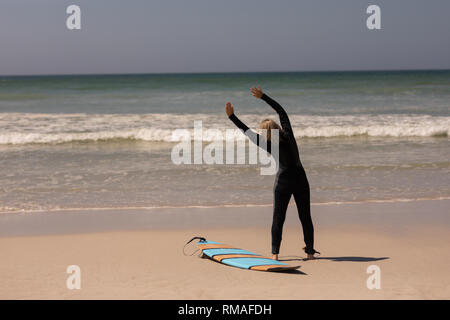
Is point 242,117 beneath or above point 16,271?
above

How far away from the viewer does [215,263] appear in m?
5.09

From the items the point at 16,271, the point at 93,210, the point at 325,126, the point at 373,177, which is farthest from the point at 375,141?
the point at 16,271

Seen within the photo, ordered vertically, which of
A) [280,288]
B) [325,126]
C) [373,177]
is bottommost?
[280,288]

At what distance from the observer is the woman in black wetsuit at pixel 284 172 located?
4.76 m

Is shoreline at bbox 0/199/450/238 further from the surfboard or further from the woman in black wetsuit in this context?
the woman in black wetsuit

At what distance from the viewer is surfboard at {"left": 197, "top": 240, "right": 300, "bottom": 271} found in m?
4.78

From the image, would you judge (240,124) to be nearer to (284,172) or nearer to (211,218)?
(284,172)

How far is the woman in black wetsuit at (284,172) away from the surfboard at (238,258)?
0.27 m

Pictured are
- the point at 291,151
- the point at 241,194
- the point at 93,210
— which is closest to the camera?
the point at 291,151

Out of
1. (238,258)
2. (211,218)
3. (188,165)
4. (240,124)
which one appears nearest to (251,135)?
(240,124)

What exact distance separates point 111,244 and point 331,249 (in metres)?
2.54

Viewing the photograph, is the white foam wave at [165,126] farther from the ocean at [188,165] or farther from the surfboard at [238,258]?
the surfboard at [238,258]

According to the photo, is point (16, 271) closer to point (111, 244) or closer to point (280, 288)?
point (111, 244)

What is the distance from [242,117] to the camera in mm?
23094
